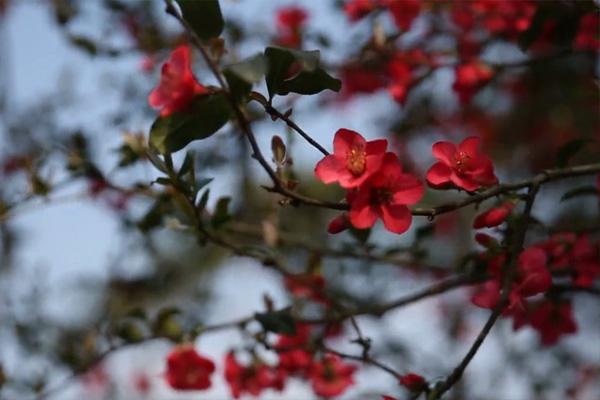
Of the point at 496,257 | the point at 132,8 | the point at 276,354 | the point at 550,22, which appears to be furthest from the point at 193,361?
the point at 132,8

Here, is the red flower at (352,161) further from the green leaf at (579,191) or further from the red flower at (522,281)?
the green leaf at (579,191)

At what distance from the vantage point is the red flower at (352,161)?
1.15 metres

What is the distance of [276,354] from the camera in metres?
1.99

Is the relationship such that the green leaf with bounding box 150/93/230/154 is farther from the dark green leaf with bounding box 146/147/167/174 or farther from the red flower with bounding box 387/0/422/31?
the red flower with bounding box 387/0/422/31

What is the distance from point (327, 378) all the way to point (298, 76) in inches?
41.6

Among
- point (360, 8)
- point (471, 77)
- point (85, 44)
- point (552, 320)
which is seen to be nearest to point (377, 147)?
point (552, 320)

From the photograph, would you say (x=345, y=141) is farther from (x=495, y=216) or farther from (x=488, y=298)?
(x=488, y=298)

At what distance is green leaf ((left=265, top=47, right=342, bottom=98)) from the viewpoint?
1.05 m

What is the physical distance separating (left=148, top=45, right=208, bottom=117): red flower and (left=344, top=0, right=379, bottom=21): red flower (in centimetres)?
137

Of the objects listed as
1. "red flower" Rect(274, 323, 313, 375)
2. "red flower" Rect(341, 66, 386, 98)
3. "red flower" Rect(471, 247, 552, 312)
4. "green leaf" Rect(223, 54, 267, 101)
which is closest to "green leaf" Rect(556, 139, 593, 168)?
"red flower" Rect(471, 247, 552, 312)

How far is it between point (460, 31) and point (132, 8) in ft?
4.22

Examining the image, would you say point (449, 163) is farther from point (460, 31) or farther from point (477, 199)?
point (460, 31)

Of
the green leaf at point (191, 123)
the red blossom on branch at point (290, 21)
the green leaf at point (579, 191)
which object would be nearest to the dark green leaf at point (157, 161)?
the green leaf at point (191, 123)

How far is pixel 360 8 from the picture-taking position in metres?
2.42
